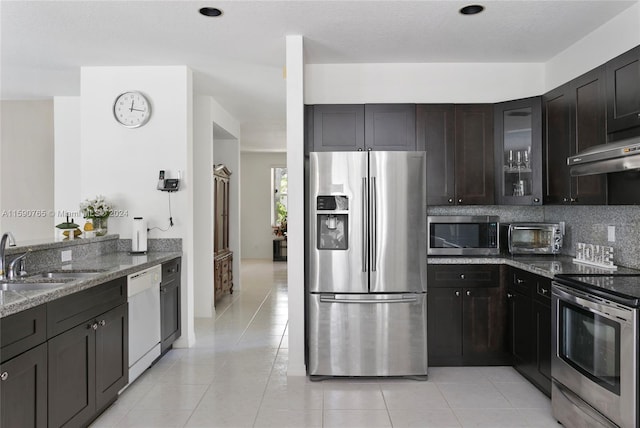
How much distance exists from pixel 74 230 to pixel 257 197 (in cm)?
821

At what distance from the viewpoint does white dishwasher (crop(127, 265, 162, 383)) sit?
10.9 ft

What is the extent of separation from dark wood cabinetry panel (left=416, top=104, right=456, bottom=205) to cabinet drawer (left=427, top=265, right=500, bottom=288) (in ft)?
1.97

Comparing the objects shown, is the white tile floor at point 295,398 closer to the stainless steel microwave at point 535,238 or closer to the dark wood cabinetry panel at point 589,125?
the stainless steel microwave at point 535,238

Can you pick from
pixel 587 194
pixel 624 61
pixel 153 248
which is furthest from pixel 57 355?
pixel 624 61

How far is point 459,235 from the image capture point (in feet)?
12.8

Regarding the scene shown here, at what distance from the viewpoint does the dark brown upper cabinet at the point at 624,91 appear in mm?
2699

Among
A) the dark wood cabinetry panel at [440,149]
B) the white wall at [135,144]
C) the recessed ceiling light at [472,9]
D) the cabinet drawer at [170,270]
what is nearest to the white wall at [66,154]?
the white wall at [135,144]

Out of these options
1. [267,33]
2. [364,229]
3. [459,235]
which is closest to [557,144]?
[459,235]

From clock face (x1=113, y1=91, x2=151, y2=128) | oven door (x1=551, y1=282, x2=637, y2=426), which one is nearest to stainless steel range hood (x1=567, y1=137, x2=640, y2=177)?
oven door (x1=551, y1=282, x2=637, y2=426)

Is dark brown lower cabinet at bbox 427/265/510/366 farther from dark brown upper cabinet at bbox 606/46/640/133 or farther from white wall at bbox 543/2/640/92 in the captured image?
white wall at bbox 543/2/640/92

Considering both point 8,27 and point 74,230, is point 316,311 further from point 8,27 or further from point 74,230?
point 8,27

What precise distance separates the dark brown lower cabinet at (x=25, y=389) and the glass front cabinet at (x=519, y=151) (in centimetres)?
352

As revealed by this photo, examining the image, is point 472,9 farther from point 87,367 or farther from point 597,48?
point 87,367

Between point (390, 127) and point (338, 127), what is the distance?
1.50 feet
